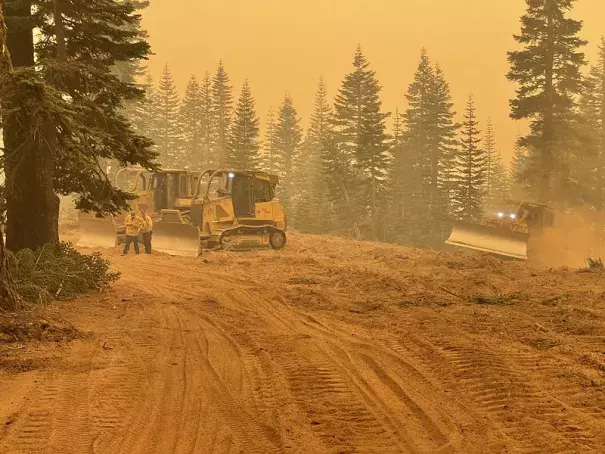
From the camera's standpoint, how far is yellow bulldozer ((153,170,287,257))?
1945 centimetres

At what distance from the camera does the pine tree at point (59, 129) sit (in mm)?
9867

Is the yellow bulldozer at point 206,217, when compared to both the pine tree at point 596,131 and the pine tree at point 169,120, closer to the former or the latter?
the pine tree at point 596,131

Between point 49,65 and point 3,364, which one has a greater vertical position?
point 49,65

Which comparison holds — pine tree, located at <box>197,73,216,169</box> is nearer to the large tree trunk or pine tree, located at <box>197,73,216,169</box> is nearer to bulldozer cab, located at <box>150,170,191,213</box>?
bulldozer cab, located at <box>150,170,191,213</box>

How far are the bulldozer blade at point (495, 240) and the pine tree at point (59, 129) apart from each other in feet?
53.5

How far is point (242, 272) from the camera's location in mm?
15336

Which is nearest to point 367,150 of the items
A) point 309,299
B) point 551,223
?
point 551,223

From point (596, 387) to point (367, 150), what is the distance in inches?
1341

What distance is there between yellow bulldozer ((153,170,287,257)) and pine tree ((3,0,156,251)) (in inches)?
324

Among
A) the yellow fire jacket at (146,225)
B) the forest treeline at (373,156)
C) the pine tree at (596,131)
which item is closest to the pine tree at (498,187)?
the pine tree at (596,131)

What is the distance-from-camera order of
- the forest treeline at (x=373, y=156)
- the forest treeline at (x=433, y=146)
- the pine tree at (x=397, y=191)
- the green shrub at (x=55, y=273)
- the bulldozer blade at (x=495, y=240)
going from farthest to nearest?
1. the pine tree at (x=397, y=191)
2. the forest treeline at (x=373, y=156)
3. the forest treeline at (x=433, y=146)
4. the bulldozer blade at (x=495, y=240)
5. the green shrub at (x=55, y=273)

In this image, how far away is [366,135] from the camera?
3847 cm

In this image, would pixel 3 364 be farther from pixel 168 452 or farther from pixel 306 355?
pixel 306 355

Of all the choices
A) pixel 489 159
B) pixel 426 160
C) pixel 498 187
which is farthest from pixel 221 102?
pixel 498 187
